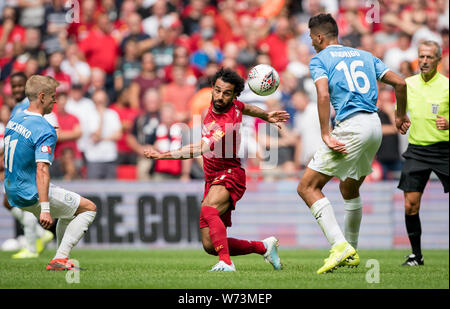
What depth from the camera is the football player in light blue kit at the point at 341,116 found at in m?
7.98

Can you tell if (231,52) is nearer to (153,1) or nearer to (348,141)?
(153,1)

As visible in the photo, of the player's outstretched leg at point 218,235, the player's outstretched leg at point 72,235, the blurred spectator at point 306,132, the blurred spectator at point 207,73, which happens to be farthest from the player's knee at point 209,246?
the blurred spectator at point 207,73

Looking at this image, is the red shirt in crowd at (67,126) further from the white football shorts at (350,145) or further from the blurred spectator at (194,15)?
the white football shorts at (350,145)

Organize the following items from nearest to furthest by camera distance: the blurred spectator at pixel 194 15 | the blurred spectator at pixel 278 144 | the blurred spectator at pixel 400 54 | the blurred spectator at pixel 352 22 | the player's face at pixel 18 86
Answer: the player's face at pixel 18 86 < the blurred spectator at pixel 278 144 < the blurred spectator at pixel 400 54 < the blurred spectator at pixel 352 22 < the blurred spectator at pixel 194 15

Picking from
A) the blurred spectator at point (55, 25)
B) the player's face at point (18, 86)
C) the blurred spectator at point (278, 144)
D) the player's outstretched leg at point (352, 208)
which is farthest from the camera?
the blurred spectator at point (55, 25)

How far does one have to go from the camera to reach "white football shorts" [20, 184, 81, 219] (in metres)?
8.16

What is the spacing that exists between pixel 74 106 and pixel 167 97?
1.92m

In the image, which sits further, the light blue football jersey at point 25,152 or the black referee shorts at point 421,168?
the black referee shorts at point 421,168

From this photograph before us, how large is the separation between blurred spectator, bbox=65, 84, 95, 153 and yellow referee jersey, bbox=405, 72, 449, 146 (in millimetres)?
7564

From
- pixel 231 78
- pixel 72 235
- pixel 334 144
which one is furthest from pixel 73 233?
pixel 334 144

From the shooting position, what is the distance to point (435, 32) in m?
16.7

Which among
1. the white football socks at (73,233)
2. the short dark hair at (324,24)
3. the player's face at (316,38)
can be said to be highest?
the short dark hair at (324,24)
